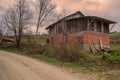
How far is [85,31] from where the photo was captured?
35812mm

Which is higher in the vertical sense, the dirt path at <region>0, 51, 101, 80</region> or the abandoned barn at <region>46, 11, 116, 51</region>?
the abandoned barn at <region>46, 11, 116, 51</region>

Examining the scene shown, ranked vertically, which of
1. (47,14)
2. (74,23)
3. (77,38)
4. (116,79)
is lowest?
(116,79)

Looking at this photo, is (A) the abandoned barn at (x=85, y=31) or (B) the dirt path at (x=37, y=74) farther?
(A) the abandoned barn at (x=85, y=31)

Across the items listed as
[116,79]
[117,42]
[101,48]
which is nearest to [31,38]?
[101,48]

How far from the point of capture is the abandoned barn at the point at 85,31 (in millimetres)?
35625

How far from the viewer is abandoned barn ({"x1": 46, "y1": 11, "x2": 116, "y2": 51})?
1403 inches

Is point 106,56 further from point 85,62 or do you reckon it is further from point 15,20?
point 15,20

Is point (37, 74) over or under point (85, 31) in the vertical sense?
under

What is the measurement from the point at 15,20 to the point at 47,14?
7.99 m

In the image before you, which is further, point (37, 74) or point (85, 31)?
point (85, 31)

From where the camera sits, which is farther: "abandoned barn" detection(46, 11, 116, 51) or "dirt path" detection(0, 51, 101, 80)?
"abandoned barn" detection(46, 11, 116, 51)

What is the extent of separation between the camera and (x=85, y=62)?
26641mm

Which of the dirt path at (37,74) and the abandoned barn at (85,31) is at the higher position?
the abandoned barn at (85,31)

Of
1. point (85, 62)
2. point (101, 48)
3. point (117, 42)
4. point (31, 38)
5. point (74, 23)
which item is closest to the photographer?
point (85, 62)
